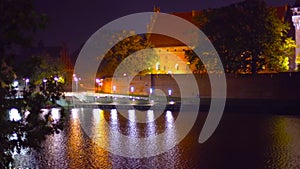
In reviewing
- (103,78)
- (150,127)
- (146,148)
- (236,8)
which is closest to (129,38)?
(103,78)

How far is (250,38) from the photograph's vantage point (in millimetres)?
37438

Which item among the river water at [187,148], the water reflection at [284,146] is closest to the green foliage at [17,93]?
the river water at [187,148]

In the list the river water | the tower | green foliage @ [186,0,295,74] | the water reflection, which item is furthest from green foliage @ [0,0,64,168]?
the tower

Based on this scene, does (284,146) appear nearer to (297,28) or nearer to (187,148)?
(187,148)

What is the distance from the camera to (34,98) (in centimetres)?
526

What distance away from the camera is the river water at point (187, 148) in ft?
40.8

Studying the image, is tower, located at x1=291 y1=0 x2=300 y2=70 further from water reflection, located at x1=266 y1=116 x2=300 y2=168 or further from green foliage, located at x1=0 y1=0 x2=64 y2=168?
green foliage, located at x1=0 y1=0 x2=64 y2=168

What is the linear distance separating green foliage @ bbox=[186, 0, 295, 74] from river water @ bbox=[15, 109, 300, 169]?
16.3 meters

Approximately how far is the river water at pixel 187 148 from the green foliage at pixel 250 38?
16260 mm

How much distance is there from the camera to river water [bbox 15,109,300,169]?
40.8 feet

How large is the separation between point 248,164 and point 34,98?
836 cm

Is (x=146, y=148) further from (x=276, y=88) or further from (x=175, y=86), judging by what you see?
(x=175, y=86)

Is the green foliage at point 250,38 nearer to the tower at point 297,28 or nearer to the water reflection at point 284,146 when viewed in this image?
the tower at point 297,28

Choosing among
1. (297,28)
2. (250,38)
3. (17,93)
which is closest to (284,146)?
(17,93)
